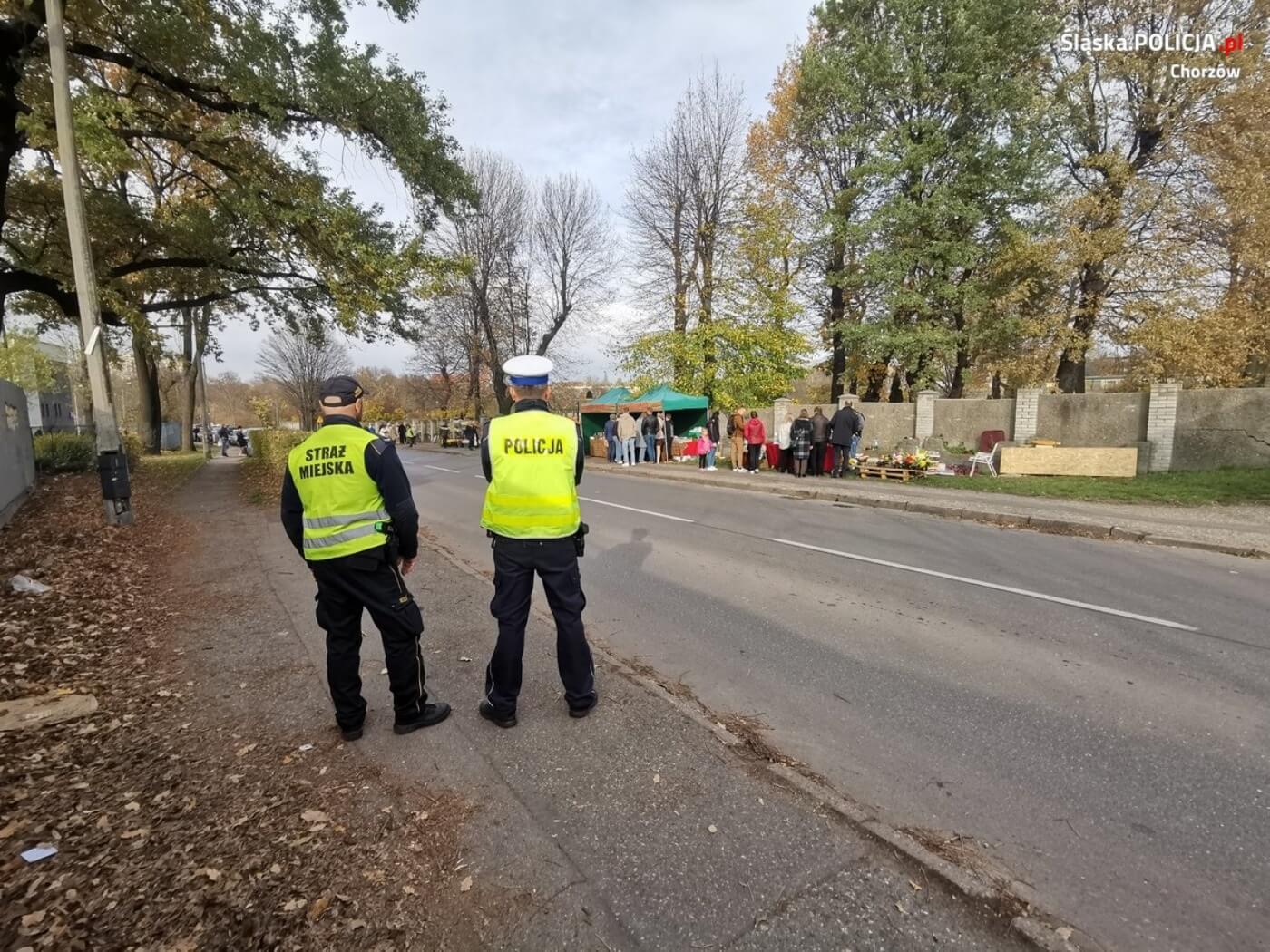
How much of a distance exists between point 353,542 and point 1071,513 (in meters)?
10.9

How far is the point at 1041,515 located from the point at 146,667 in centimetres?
1122

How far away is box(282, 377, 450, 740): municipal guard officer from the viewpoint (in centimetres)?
300

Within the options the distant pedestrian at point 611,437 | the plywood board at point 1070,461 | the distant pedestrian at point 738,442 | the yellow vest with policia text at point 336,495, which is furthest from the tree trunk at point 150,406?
the plywood board at point 1070,461

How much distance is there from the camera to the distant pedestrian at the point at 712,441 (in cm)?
1888

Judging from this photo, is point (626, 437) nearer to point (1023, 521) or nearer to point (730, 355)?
point (730, 355)

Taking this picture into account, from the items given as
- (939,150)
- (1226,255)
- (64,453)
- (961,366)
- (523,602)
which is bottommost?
(523,602)

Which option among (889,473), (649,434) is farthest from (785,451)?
(649,434)

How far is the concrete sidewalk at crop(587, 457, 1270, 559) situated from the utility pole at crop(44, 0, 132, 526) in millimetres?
11854

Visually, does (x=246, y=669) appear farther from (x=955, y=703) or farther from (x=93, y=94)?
(x=93, y=94)

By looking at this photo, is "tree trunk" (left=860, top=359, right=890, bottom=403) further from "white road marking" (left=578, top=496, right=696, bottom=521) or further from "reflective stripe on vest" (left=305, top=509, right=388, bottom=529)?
"reflective stripe on vest" (left=305, top=509, right=388, bottom=529)

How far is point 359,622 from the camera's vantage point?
311cm

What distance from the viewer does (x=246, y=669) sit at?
13.4ft

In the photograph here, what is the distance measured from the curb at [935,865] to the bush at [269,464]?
12247 mm

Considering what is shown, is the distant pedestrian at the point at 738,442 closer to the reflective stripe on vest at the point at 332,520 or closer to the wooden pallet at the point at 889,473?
the wooden pallet at the point at 889,473
